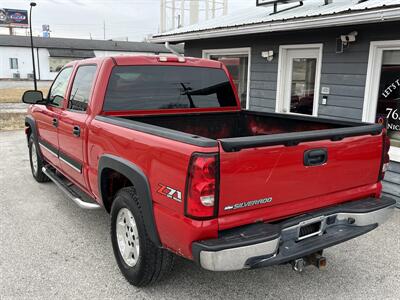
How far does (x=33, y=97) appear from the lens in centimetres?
525

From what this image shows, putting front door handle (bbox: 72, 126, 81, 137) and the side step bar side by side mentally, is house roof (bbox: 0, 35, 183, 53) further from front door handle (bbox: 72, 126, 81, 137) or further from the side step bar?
front door handle (bbox: 72, 126, 81, 137)

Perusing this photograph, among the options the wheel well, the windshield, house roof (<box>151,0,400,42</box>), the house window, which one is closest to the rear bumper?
the wheel well

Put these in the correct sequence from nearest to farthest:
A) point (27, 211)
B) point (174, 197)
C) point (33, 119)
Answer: point (174, 197) < point (27, 211) < point (33, 119)

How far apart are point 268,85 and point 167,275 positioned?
515cm

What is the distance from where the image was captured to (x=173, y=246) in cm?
265

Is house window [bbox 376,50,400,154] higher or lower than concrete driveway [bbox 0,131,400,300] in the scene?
higher

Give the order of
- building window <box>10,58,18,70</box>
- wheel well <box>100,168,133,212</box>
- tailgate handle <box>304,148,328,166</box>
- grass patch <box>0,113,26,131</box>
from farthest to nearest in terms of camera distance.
→ building window <box>10,58,18,70</box> < grass patch <box>0,113,26,131</box> < wheel well <box>100,168,133,212</box> < tailgate handle <box>304,148,328,166</box>

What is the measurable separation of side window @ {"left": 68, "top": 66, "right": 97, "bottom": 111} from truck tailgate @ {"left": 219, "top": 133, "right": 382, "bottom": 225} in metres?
2.13

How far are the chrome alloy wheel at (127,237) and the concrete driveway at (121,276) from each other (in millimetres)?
247

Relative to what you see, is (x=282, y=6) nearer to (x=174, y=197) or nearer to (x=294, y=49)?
(x=294, y=49)

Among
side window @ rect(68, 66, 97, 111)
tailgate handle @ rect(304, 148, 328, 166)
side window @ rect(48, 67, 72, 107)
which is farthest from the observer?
side window @ rect(48, 67, 72, 107)

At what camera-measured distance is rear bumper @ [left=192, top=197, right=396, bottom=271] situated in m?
2.45

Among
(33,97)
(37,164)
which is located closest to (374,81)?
(33,97)

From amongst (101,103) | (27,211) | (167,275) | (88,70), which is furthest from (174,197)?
(27,211)
